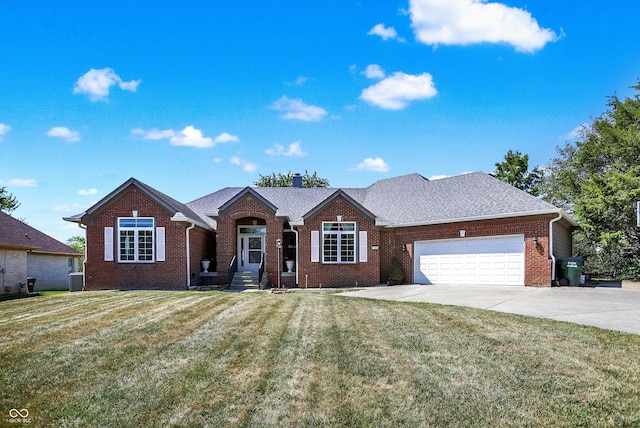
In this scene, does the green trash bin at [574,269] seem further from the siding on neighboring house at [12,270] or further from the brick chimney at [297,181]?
the siding on neighboring house at [12,270]

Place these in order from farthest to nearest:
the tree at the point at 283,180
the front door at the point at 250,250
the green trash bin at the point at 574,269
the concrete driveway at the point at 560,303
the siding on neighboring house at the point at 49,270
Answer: the tree at the point at 283,180 < the siding on neighboring house at the point at 49,270 < the front door at the point at 250,250 < the green trash bin at the point at 574,269 < the concrete driveway at the point at 560,303

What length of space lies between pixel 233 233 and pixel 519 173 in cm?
2321

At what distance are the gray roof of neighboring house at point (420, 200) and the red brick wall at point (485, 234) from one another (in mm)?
409

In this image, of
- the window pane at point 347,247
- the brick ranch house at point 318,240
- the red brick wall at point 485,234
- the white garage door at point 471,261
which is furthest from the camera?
the window pane at point 347,247

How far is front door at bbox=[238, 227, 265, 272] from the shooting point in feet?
68.1

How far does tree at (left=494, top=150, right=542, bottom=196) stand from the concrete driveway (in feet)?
58.3

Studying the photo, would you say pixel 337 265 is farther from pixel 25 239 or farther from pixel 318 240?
pixel 25 239

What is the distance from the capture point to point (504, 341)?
23.3 ft

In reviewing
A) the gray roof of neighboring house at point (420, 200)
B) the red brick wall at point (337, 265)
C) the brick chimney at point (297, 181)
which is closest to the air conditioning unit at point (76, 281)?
the gray roof of neighboring house at point (420, 200)

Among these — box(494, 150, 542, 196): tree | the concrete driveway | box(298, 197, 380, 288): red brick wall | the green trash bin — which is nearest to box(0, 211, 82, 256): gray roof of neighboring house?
box(298, 197, 380, 288): red brick wall

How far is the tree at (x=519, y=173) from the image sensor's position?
31.6 meters

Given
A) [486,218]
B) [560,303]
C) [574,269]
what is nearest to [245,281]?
[486,218]

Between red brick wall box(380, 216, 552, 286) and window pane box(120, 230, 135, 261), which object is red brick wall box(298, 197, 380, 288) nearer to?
red brick wall box(380, 216, 552, 286)

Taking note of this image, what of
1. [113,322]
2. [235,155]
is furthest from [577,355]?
[235,155]
